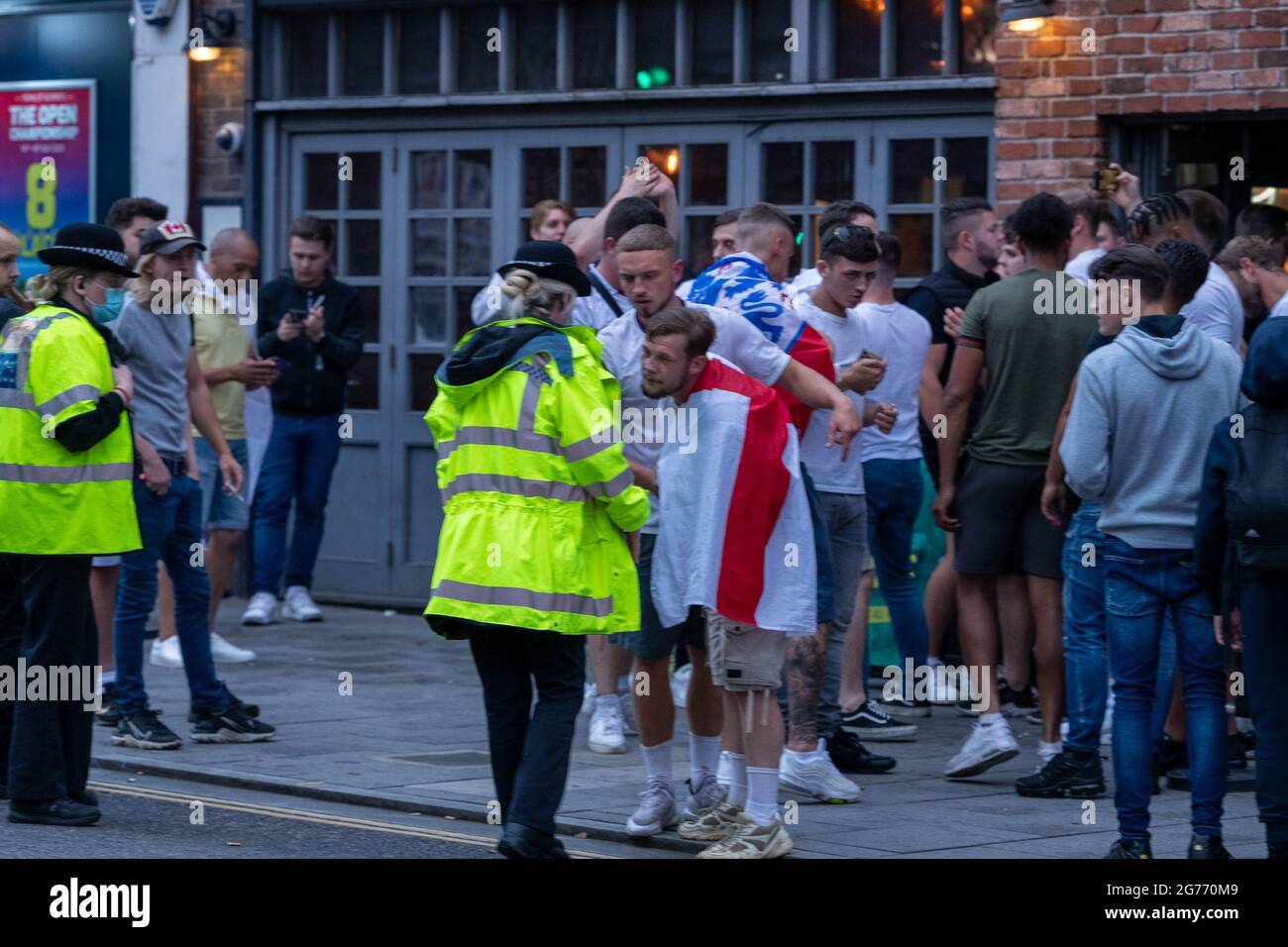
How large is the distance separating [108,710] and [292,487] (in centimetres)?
362

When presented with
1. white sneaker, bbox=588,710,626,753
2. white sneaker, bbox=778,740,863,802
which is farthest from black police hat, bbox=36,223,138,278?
white sneaker, bbox=778,740,863,802

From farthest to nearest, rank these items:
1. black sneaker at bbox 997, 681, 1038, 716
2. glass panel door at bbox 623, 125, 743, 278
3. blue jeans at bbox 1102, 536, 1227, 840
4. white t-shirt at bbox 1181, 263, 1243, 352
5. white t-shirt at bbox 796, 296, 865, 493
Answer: glass panel door at bbox 623, 125, 743, 278 → black sneaker at bbox 997, 681, 1038, 716 → white t-shirt at bbox 1181, 263, 1243, 352 → white t-shirt at bbox 796, 296, 865, 493 → blue jeans at bbox 1102, 536, 1227, 840

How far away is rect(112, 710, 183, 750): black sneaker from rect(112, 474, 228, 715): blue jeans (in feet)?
0.12

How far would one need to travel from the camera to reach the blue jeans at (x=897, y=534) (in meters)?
9.66

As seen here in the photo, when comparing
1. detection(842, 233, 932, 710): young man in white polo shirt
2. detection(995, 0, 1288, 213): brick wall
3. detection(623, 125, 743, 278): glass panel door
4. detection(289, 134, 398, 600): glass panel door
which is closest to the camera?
detection(842, 233, 932, 710): young man in white polo shirt

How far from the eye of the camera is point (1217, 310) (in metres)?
8.66

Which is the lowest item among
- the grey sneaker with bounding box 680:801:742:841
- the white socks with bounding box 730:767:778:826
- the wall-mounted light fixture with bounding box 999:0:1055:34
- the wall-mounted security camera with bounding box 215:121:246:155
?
the grey sneaker with bounding box 680:801:742:841

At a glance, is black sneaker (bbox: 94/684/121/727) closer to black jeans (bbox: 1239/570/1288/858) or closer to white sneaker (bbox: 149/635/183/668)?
white sneaker (bbox: 149/635/183/668)

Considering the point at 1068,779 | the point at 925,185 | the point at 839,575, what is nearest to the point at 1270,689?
the point at 1068,779

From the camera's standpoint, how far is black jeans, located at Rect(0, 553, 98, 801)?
7.56m

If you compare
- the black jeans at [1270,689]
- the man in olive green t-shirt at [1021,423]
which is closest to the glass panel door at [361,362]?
the man in olive green t-shirt at [1021,423]

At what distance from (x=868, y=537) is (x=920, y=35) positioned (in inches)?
136

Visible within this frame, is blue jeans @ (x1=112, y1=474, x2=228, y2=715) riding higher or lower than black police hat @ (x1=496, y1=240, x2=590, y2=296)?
lower

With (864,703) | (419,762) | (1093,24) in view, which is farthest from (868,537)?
(1093,24)
